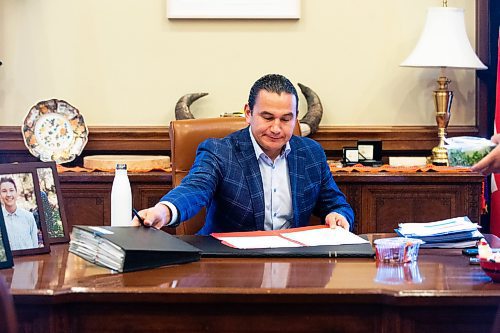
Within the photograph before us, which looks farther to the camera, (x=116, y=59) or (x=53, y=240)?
(x=116, y=59)

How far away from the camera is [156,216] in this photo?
2.45 metres

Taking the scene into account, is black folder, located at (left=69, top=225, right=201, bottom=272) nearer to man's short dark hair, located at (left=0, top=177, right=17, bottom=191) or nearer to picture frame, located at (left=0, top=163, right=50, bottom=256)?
picture frame, located at (left=0, top=163, right=50, bottom=256)

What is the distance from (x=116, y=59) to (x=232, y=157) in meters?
1.57

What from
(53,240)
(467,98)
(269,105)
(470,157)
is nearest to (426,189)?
(467,98)

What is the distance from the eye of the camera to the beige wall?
14.4 ft

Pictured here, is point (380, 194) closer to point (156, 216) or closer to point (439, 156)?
point (439, 156)

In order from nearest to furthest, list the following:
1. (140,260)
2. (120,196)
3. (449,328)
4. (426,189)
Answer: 1. (449,328)
2. (140,260)
3. (120,196)
4. (426,189)

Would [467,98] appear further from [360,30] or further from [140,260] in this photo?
[140,260]

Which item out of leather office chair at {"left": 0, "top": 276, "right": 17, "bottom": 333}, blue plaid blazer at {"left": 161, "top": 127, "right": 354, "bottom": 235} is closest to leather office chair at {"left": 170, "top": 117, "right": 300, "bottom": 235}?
blue plaid blazer at {"left": 161, "top": 127, "right": 354, "bottom": 235}

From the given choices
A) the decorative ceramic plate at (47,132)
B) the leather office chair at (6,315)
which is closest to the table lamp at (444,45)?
the decorative ceramic plate at (47,132)

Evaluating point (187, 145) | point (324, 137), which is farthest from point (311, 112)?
point (187, 145)

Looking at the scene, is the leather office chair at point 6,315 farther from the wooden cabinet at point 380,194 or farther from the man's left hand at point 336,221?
the wooden cabinet at point 380,194

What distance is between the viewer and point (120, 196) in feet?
8.55

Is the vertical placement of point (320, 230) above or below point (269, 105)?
below
